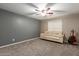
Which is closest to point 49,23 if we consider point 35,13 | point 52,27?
point 52,27

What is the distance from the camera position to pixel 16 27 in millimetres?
3572

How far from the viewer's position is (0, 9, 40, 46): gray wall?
311 cm

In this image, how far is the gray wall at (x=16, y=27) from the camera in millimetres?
3109

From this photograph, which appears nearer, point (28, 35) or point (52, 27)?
point (52, 27)

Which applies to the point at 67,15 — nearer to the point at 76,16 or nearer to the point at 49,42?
the point at 76,16

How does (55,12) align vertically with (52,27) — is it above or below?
above

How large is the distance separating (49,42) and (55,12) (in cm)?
162

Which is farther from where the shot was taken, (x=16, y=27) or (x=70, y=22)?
(x=16, y=27)

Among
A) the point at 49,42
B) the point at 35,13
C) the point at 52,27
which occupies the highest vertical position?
the point at 35,13

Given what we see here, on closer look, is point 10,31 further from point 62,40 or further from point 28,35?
point 62,40

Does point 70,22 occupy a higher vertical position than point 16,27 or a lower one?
higher

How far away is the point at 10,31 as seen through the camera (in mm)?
3529

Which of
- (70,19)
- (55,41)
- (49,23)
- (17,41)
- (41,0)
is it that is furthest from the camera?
(55,41)

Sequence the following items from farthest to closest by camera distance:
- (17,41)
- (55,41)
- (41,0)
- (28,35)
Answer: (55,41), (17,41), (28,35), (41,0)
